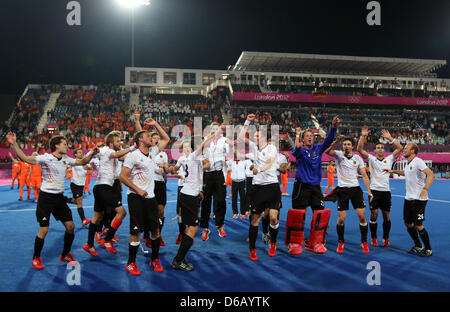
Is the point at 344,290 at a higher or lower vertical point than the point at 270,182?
lower

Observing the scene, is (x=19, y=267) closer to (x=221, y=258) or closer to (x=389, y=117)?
(x=221, y=258)

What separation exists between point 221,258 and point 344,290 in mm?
2331

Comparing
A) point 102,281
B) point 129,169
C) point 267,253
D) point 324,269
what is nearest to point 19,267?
point 102,281

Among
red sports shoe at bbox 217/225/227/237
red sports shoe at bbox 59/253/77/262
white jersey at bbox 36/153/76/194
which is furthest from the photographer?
red sports shoe at bbox 217/225/227/237

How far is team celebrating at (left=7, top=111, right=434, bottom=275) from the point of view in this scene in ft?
17.3

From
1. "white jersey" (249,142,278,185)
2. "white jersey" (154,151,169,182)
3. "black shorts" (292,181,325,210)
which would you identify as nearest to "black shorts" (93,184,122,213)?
"white jersey" (154,151,169,182)

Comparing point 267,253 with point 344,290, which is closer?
point 344,290

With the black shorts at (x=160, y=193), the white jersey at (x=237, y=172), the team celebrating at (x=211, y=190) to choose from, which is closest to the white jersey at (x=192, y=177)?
the team celebrating at (x=211, y=190)

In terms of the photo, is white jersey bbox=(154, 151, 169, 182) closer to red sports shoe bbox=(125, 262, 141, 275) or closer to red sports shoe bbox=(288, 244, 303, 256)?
red sports shoe bbox=(125, 262, 141, 275)

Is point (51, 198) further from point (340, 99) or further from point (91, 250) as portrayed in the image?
point (340, 99)

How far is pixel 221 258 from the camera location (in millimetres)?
5969

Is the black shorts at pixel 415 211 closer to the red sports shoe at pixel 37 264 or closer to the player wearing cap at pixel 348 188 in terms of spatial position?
the player wearing cap at pixel 348 188

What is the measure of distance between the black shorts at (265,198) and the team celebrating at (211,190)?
0.8 inches

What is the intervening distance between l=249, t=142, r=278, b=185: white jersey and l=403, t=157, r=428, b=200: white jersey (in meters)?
2.81
